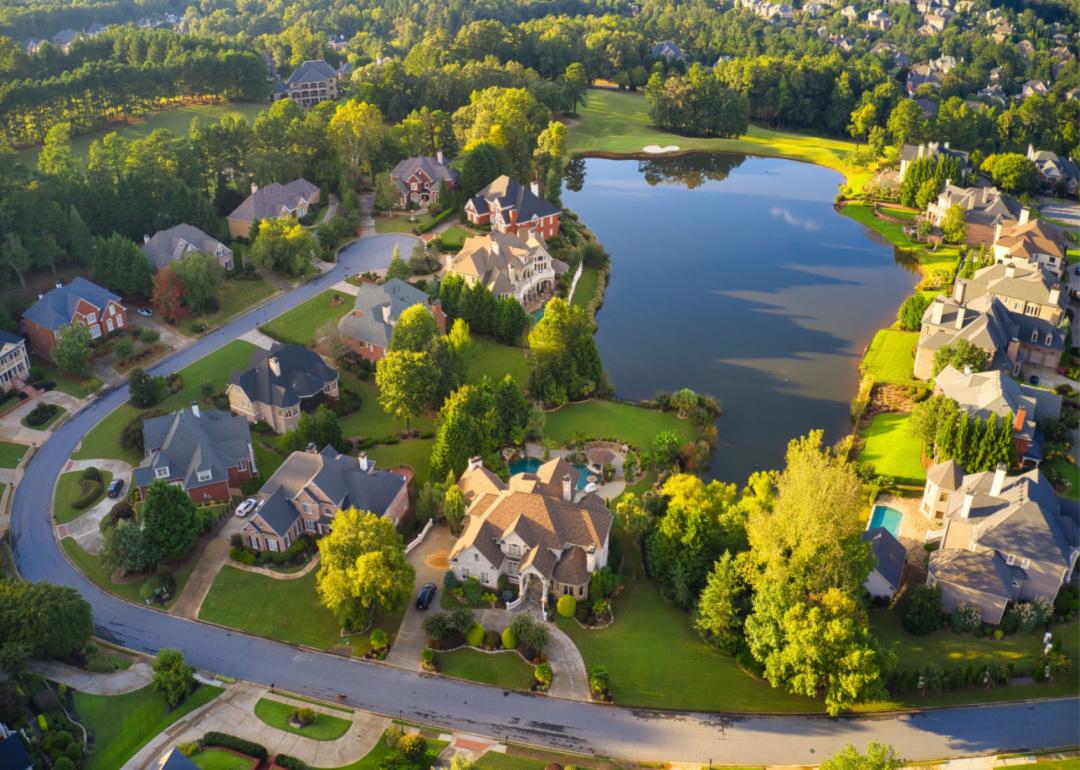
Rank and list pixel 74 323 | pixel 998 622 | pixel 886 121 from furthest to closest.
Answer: pixel 886 121
pixel 74 323
pixel 998 622

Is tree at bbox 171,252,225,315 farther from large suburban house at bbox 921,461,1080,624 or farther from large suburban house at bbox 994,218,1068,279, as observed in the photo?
large suburban house at bbox 994,218,1068,279

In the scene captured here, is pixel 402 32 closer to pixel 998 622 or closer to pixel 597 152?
pixel 597 152

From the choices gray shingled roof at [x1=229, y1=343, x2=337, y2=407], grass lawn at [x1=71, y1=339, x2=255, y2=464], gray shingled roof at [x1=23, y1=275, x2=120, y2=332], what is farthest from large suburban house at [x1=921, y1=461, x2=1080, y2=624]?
gray shingled roof at [x1=23, y1=275, x2=120, y2=332]

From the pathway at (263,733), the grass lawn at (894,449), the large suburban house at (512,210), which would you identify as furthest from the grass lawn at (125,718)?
the large suburban house at (512,210)

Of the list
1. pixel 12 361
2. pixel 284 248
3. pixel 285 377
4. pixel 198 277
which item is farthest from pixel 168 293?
pixel 285 377

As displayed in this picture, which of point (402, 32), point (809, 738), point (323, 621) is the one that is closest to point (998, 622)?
point (809, 738)

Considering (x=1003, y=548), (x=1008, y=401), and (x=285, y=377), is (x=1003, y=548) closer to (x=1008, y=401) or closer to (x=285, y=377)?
(x=1008, y=401)
